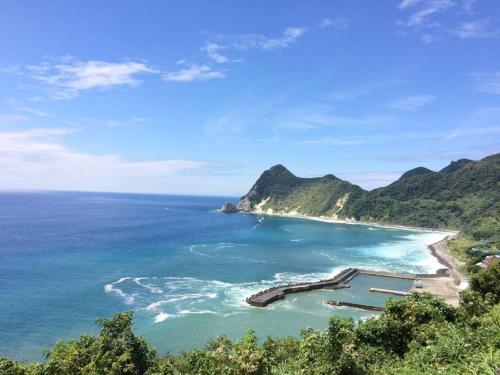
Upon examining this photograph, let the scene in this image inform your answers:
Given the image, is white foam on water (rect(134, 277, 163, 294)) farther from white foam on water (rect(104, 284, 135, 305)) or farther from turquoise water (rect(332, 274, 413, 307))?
turquoise water (rect(332, 274, 413, 307))

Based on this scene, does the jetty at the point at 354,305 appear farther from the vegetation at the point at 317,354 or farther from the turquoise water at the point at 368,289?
the vegetation at the point at 317,354

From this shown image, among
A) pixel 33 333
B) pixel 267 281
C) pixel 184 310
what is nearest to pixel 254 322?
pixel 184 310

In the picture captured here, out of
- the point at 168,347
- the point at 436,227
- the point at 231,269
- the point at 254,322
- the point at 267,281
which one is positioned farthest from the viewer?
the point at 436,227

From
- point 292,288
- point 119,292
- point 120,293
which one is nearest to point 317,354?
point 292,288

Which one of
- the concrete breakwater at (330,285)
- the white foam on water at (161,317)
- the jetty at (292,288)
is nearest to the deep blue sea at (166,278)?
the white foam on water at (161,317)

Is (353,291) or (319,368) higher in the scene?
(319,368)

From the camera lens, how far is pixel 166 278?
71.9 metres

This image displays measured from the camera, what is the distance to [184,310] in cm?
5450

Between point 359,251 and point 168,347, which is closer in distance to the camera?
point 168,347

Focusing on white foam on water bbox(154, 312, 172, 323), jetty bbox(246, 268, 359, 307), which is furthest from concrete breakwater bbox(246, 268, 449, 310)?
white foam on water bbox(154, 312, 172, 323)

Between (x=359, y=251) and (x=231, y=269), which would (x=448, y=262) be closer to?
(x=359, y=251)

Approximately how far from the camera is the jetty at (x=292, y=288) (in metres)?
59.0

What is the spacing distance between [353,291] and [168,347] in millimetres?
39388

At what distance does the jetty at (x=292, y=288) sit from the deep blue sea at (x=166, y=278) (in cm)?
160
